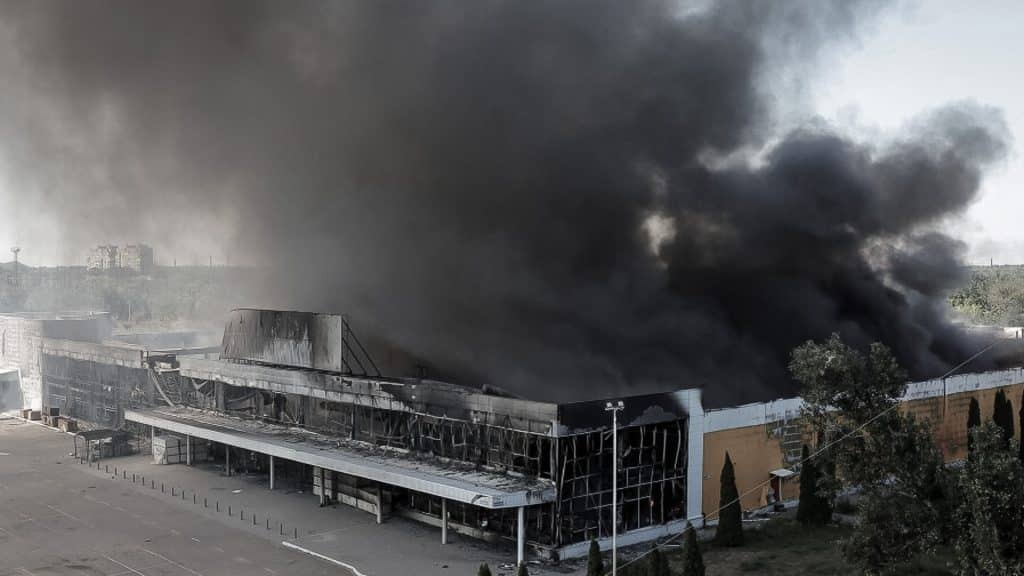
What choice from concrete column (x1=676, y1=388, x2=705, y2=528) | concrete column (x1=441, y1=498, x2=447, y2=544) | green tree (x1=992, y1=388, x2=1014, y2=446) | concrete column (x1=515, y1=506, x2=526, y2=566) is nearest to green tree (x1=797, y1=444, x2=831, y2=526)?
concrete column (x1=676, y1=388, x2=705, y2=528)

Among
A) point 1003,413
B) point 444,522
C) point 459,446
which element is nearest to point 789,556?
point 444,522

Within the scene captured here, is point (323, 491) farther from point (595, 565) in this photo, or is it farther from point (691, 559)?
point (691, 559)

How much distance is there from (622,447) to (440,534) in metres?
6.36

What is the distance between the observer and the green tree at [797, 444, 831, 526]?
28531 mm

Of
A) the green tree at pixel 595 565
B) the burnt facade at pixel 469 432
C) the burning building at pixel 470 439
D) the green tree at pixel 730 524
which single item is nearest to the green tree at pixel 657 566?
the green tree at pixel 595 565

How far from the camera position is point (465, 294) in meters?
45.6

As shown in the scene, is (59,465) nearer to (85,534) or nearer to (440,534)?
(85,534)

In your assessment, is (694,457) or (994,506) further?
(694,457)

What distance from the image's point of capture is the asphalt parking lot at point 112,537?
85.1 feet

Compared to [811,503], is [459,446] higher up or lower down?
higher up

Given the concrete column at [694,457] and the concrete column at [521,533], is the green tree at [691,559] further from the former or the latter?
the concrete column at [694,457]

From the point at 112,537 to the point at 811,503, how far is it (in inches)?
849

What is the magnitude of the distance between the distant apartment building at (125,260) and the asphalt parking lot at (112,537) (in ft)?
253

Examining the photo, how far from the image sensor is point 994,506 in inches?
648
